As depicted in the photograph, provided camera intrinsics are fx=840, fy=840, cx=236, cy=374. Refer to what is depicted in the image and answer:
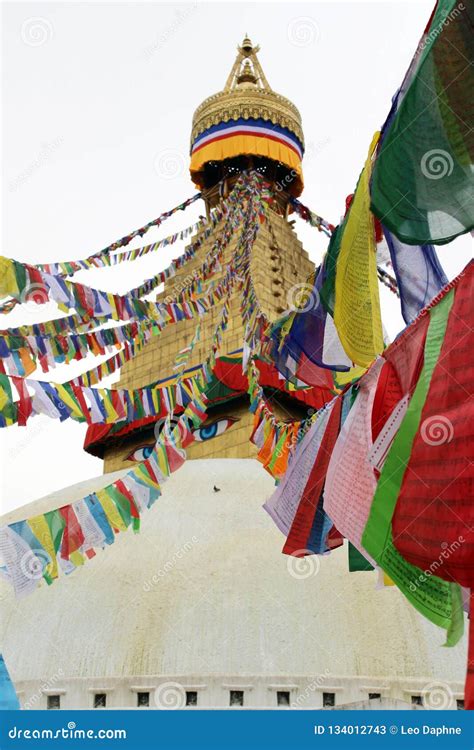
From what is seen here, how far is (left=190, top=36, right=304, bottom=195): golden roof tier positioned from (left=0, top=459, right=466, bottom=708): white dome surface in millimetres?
7652

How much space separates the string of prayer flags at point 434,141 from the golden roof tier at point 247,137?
9218mm

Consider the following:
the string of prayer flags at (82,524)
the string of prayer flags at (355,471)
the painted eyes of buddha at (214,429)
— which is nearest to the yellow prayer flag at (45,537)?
the string of prayer flags at (82,524)

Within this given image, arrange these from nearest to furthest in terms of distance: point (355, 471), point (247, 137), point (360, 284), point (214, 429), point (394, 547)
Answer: point (394, 547) → point (355, 471) → point (360, 284) → point (214, 429) → point (247, 137)

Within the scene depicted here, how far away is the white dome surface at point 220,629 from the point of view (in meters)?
5.81

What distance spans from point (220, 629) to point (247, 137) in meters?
9.13

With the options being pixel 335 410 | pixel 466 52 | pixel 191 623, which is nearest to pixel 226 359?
pixel 191 623

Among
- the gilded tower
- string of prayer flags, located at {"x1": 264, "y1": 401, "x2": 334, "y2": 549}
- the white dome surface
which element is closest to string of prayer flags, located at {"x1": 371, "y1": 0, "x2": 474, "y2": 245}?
string of prayer flags, located at {"x1": 264, "y1": 401, "x2": 334, "y2": 549}

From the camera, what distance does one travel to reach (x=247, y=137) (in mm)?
13320

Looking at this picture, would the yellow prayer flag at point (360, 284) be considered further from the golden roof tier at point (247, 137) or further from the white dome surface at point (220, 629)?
the golden roof tier at point (247, 137)

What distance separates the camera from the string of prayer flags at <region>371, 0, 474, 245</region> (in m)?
3.82

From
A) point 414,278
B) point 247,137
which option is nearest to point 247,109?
point 247,137

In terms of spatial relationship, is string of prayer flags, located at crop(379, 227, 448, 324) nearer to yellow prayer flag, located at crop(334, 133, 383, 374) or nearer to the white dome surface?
yellow prayer flag, located at crop(334, 133, 383, 374)

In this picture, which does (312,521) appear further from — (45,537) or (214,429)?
(214,429)
